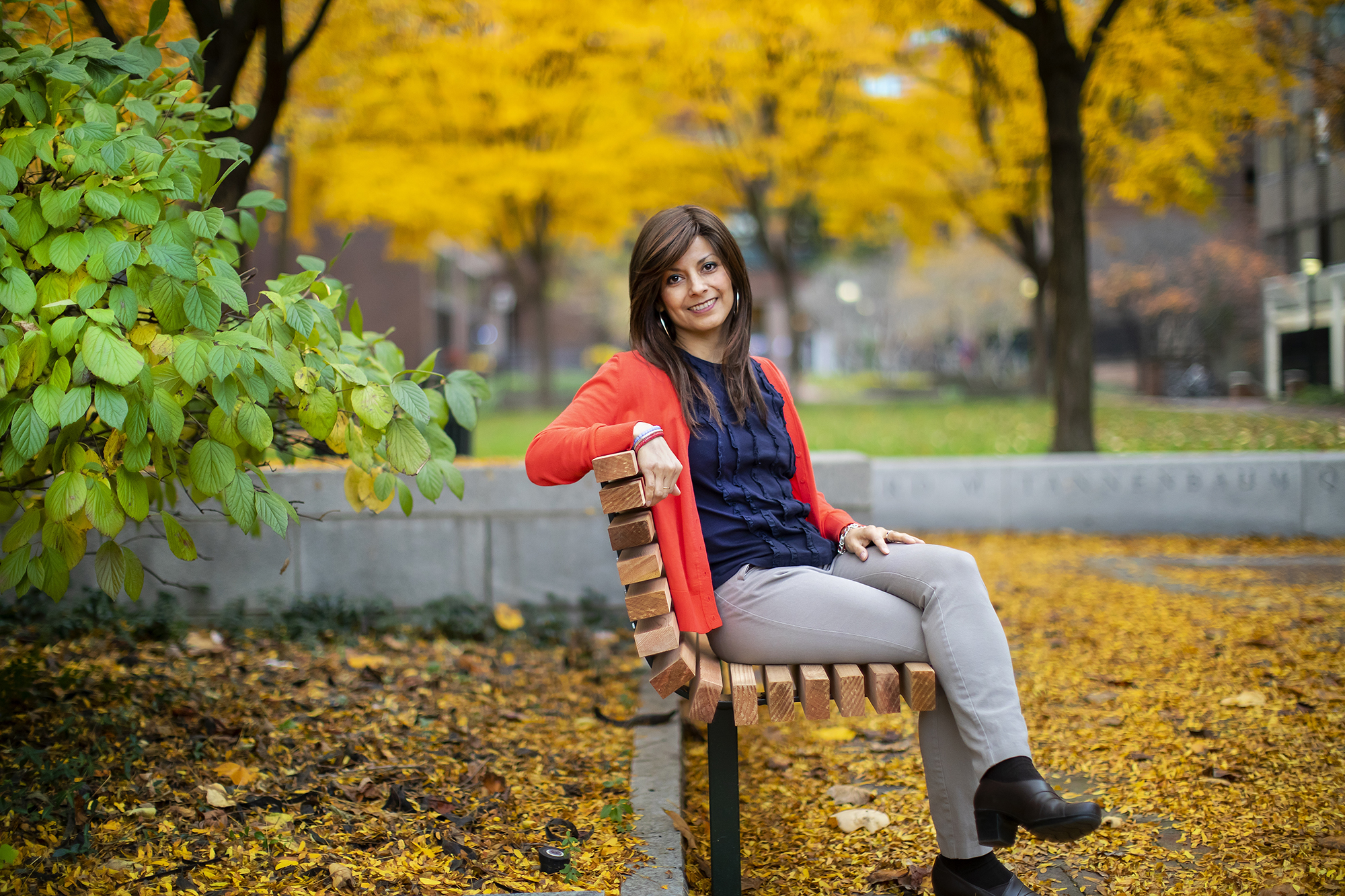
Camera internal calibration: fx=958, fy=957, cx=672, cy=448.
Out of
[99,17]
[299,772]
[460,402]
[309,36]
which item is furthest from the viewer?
[309,36]

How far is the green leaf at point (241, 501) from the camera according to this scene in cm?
212

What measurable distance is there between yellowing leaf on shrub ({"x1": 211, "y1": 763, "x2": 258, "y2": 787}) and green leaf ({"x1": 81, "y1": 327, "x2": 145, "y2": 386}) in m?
1.37

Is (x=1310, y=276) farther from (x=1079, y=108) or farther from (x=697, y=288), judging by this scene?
(x=697, y=288)

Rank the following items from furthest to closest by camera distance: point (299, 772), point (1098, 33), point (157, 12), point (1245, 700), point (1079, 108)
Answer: point (1079, 108) < point (1098, 33) < point (1245, 700) < point (299, 772) < point (157, 12)

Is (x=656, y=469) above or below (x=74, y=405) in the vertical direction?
below

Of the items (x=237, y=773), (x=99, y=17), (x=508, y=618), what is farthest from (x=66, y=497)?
(x=99, y=17)

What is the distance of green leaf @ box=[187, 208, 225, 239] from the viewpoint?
6.91 feet

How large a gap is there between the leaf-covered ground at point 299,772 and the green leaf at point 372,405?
1.09 metres

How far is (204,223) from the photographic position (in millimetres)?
2131

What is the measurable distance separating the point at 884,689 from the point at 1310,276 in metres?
7.88

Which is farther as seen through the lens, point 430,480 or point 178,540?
point 430,480

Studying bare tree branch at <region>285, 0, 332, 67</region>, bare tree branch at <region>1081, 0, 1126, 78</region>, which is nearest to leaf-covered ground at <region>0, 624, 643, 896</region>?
bare tree branch at <region>285, 0, 332, 67</region>

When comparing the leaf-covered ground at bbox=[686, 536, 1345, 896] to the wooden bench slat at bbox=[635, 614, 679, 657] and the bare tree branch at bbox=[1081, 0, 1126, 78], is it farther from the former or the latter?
the bare tree branch at bbox=[1081, 0, 1126, 78]

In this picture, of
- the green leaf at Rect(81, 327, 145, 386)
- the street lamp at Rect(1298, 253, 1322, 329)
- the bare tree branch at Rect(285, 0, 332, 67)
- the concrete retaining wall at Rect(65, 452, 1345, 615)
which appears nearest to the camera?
the green leaf at Rect(81, 327, 145, 386)
